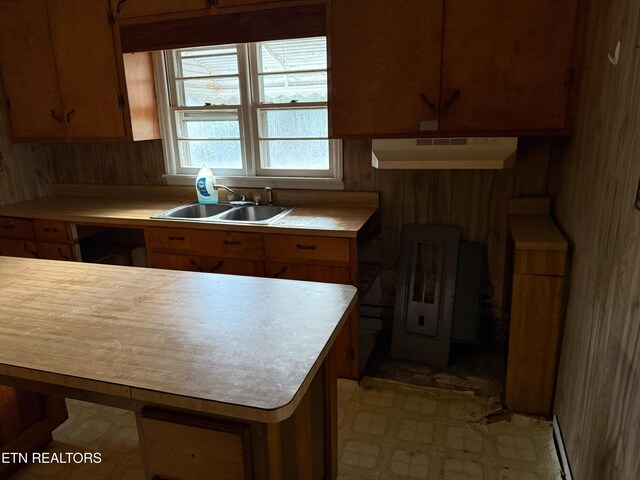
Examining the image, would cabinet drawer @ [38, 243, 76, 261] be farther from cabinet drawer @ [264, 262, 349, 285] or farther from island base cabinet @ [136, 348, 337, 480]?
island base cabinet @ [136, 348, 337, 480]

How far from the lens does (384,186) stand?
286 centimetres

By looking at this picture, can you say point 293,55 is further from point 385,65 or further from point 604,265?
point 604,265

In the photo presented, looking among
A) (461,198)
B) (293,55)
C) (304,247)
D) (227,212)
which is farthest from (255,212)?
(461,198)

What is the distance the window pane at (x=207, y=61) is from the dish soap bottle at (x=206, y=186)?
65 centimetres

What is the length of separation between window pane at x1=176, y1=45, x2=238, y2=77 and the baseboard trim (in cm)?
269

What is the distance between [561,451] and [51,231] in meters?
3.16

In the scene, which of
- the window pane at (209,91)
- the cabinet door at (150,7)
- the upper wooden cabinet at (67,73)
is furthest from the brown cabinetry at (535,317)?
the upper wooden cabinet at (67,73)

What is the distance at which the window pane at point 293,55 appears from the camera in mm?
2777

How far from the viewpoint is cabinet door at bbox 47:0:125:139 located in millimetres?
2814

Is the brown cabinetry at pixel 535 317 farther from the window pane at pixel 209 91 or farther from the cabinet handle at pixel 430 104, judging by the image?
the window pane at pixel 209 91

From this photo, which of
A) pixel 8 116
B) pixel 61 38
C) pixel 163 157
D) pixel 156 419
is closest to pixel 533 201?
pixel 156 419

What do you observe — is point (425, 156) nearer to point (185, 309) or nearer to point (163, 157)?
point (185, 309)

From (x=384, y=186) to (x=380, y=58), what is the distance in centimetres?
81

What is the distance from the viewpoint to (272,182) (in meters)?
3.07
